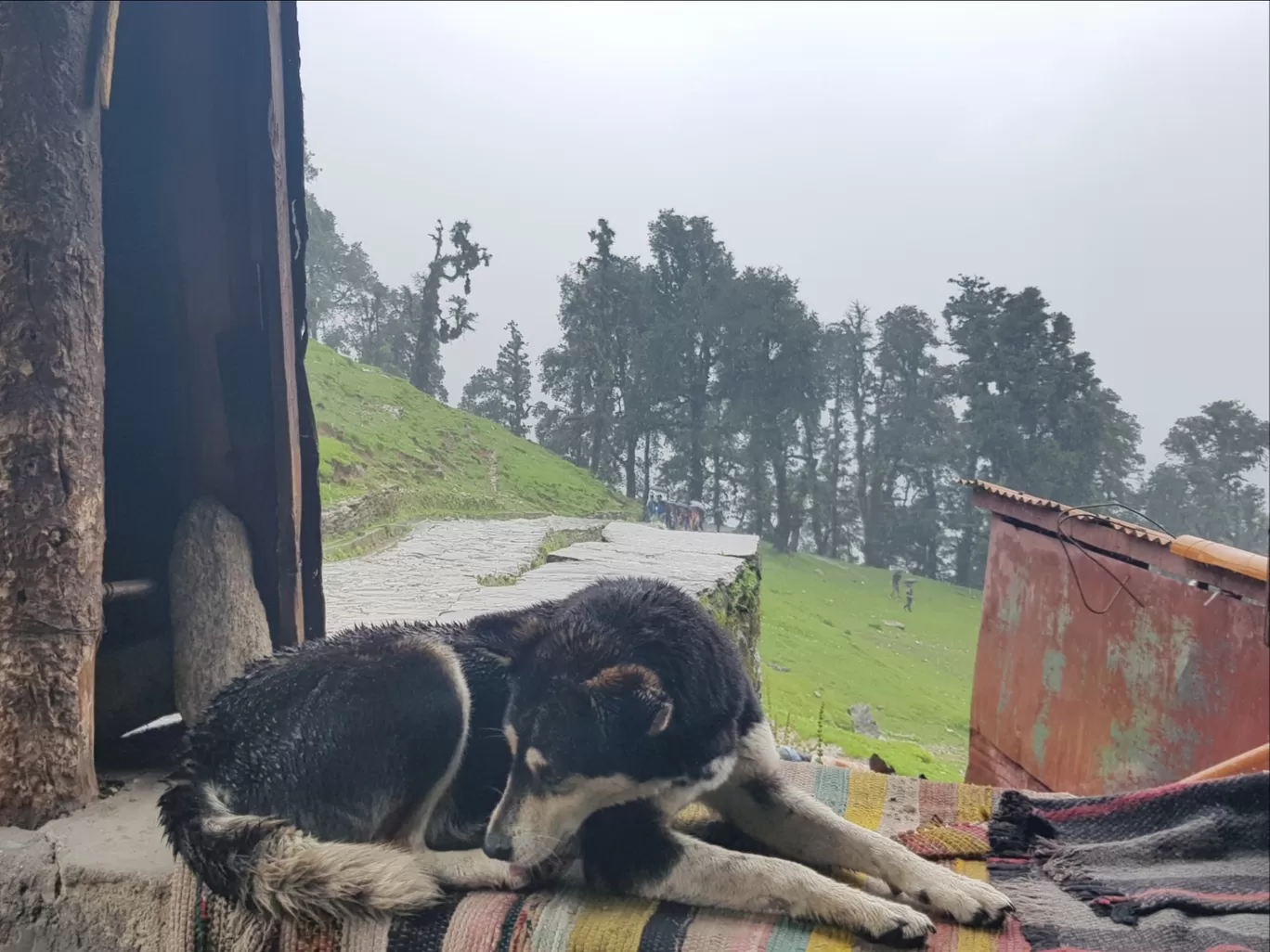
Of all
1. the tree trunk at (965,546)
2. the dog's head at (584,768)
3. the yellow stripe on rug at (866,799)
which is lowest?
the yellow stripe on rug at (866,799)

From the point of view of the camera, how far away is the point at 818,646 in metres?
4.90

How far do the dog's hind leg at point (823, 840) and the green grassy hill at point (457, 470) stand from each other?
2.16 m

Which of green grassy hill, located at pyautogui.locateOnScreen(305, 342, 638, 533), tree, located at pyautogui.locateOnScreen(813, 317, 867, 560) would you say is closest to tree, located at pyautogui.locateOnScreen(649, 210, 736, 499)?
green grassy hill, located at pyautogui.locateOnScreen(305, 342, 638, 533)

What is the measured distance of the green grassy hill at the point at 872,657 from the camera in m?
4.52

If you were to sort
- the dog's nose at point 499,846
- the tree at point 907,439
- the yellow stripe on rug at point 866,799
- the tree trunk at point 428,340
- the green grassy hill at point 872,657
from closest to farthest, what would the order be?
1. the dog's nose at point 499,846
2. the yellow stripe on rug at point 866,799
3. the tree at point 907,439
4. the tree trunk at point 428,340
5. the green grassy hill at point 872,657

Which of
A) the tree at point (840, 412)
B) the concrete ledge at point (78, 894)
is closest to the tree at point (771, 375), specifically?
the tree at point (840, 412)

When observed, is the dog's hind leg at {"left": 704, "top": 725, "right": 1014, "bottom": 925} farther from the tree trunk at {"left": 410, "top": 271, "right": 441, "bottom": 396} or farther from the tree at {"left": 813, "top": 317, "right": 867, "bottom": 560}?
the tree trunk at {"left": 410, "top": 271, "right": 441, "bottom": 396}

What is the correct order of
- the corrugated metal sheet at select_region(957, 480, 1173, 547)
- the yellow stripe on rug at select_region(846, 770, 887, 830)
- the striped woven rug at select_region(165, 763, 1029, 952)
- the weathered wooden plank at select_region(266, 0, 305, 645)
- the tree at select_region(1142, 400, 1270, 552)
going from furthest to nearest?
the corrugated metal sheet at select_region(957, 480, 1173, 547) < the tree at select_region(1142, 400, 1270, 552) < the weathered wooden plank at select_region(266, 0, 305, 645) < the yellow stripe on rug at select_region(846, 770, 887, 830) < the striped woven rug at select_region(165, 763, 1029, 952)

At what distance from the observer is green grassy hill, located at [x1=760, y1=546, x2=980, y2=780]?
452cm

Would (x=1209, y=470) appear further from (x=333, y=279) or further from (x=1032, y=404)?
(x=333, y=279)

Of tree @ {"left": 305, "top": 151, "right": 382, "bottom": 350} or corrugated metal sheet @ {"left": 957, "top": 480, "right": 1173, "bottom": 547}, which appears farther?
tree @ {"left": 305, "top": 151, "right": 382, "bottom": 350}

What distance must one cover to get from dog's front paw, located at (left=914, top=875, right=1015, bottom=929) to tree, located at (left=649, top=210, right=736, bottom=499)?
238cm

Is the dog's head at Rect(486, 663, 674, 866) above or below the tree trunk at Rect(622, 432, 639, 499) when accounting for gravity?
below

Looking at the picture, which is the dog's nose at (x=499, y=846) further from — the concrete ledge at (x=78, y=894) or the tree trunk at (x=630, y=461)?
the tree trunk at (x=630, y=461)
